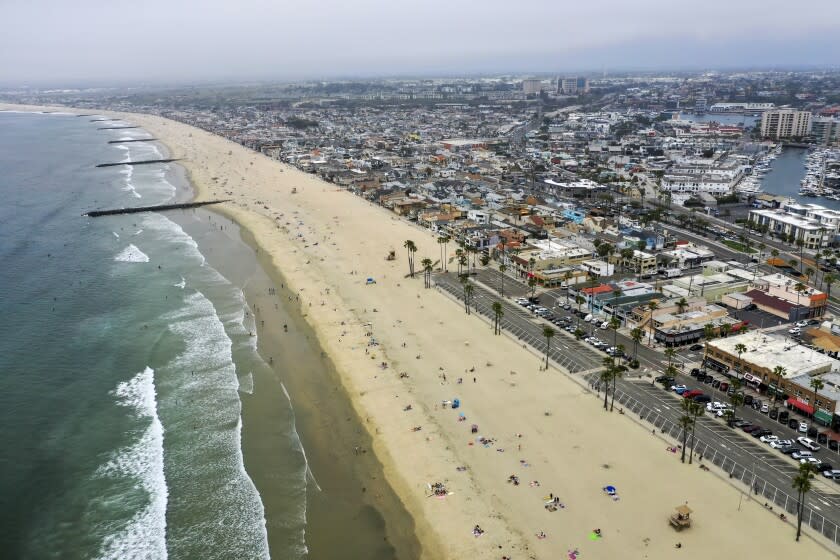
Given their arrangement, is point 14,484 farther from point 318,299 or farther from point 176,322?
point 318,299

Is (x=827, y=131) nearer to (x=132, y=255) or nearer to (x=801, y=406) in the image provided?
(x=801, y=406)

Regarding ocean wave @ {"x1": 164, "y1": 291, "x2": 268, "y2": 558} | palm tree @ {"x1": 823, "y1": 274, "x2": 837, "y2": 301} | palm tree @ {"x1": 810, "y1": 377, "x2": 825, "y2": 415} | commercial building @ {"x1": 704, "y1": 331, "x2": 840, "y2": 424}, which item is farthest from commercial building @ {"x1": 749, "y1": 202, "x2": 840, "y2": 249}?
ocean wave @ {"x1": 164, "y1": 291, "x2": 268, "y2": 558}

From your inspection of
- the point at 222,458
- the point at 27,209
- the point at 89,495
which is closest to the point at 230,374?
the point at 222,458

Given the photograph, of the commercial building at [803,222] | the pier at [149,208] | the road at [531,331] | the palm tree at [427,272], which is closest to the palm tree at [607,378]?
the road at [531,331]

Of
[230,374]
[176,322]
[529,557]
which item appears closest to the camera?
[529,557]

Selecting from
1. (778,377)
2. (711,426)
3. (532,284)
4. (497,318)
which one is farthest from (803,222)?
(711,426)

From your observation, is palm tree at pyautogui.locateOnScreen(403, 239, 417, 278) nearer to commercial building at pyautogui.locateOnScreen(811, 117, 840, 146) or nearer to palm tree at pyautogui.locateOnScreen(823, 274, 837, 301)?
palm tree at pyautogui.locateOnScreen(823, 274, 837, 301)
